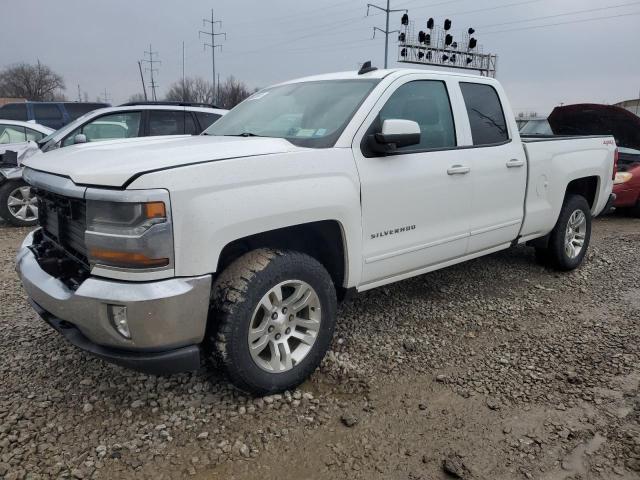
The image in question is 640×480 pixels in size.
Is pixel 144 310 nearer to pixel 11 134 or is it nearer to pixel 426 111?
pixel 426 111

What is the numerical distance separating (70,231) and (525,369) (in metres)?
2.86

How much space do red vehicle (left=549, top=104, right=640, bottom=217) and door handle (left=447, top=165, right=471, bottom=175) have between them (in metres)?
5.49

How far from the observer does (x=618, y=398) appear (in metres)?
2.91

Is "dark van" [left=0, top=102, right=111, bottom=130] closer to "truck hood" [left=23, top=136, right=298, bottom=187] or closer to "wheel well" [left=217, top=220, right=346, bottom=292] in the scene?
"truck hood" [left=23, top=136, right=298, bottom=187]

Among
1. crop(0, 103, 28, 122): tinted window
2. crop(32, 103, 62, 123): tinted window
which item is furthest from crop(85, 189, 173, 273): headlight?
crop(0, 103, 28, 122): tinted window

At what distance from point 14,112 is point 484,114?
13.7 m

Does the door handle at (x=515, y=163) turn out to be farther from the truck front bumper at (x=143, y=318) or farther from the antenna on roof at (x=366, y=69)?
the truck front bumper at (x=143, y=318)

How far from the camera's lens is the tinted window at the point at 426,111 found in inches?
135

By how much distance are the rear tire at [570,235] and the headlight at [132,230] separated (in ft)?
13.3

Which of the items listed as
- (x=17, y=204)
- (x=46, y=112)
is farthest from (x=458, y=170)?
(x=46, y=112)

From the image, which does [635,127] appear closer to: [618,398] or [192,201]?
Answer: [618,398]

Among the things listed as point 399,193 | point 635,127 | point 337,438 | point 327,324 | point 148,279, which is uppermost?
point 635,127

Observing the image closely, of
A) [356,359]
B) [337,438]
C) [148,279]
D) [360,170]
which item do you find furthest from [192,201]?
[356,359]

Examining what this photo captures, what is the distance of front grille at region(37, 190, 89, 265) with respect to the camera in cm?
253
